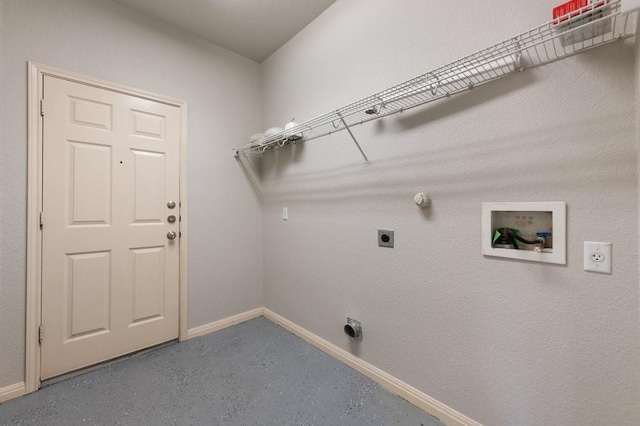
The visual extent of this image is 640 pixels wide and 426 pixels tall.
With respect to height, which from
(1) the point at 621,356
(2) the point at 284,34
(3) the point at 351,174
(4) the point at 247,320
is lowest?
(4) the point at 247,320

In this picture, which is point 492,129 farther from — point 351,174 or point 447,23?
point 351,174

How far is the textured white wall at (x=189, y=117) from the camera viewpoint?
59.3 inches

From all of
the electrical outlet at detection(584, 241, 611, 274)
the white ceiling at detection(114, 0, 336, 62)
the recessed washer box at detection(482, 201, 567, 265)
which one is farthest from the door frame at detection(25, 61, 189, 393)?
the electrical outlet at detection(584, 241, 611, 274)

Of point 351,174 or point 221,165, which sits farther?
point 221,165

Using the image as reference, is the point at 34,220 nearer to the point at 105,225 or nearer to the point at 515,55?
the point at 105,225

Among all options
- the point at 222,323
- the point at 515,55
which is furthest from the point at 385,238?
the point at 222,323

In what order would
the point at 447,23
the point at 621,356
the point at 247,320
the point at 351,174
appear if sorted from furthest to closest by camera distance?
the point at 247,320
the point at 351,174
the point at 447,23
the point at 621,356

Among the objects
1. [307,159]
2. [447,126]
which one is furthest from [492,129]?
[307,159]

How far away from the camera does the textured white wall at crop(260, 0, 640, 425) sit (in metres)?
0.92

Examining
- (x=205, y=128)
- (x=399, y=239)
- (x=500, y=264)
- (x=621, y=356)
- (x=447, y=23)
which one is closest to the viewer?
(x=621, y=356)

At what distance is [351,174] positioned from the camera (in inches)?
69.6

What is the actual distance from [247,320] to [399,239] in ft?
5.84

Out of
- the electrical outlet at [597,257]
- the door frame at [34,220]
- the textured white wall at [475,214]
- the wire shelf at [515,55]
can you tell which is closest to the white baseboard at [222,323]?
the textured white wall at [475,214]

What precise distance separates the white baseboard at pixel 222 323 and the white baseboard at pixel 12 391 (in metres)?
0.91
